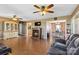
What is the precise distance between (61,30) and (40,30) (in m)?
0.47

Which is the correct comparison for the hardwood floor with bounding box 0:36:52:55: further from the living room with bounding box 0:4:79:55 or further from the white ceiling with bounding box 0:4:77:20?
the white ceiling with bounding box 0:4:77:20

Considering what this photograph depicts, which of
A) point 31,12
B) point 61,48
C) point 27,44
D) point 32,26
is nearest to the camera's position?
point 31,12

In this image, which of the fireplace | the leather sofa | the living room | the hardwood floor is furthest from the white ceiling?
the leather sofa

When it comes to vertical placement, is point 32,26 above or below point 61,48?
above

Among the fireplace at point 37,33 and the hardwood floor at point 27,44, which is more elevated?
the fireplace at point 37,33

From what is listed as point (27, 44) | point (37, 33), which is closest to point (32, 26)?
point (37, 33)

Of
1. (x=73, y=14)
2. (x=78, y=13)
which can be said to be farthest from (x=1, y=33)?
(x=78, y=13)

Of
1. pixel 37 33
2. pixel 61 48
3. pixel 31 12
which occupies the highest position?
pixel 31 12

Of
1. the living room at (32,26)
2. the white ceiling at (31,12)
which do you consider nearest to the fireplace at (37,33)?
the living room at (32,26)

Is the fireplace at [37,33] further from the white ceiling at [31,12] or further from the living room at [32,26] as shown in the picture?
the white ceiling at [31,12]

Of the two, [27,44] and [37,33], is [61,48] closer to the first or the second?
[37,33]

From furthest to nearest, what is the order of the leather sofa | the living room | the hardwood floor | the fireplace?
the fireplace < the hardwood floor < the living room < the leather sofa

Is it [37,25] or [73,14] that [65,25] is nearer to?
[73,14]

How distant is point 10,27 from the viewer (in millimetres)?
2447
